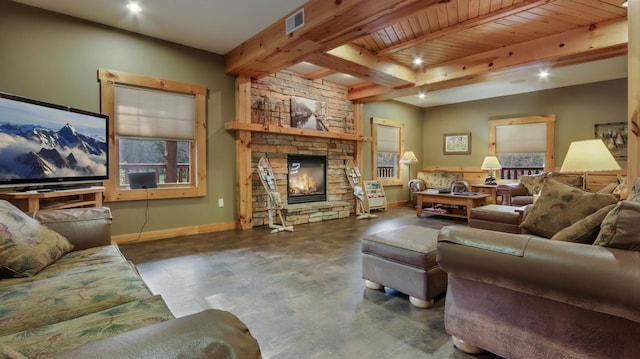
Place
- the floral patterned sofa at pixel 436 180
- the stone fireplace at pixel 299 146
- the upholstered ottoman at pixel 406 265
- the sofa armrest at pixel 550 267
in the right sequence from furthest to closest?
the floral patterned sofa at pixel 436 180 < the stone fireplace at pixel 299 146 < the upholstered ottoman at pixel 406 265 < the sofa armrest at pixel 550 267

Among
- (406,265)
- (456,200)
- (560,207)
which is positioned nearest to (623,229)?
(560,207)

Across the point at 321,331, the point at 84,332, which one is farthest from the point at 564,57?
the point at 84,332

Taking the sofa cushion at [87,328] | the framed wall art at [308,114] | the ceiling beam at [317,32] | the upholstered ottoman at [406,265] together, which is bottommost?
the upholstered ottoman at [406,265]

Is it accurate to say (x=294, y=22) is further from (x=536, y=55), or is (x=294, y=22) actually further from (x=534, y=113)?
(x=534, y=113)

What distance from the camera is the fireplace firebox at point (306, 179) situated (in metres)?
5.53

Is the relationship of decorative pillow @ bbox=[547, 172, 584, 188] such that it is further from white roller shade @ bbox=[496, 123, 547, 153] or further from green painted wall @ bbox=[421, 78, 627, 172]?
white roller shade @ bbox=[496, 123, 547, 153]

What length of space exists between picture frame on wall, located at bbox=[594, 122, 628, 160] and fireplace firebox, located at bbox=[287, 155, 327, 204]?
17.6 feet

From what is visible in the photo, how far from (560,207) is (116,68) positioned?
4.73 meters

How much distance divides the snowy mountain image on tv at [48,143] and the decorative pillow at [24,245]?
3.67ft

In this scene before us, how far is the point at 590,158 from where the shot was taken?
245 cm

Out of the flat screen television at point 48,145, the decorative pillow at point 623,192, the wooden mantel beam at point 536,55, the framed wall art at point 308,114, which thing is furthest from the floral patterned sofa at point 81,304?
the wooden mantel beam at point 536,55

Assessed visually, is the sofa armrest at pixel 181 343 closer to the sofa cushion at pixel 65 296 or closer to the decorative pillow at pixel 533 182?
the sofa cushion at pixel 65 296

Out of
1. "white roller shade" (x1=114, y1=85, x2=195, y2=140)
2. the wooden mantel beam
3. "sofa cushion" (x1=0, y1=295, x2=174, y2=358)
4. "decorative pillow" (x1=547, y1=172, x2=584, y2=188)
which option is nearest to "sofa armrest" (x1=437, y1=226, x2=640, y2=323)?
"sofa cushion" (x1=0, y1=295, x2=174, y2=358)

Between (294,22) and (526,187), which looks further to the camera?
(526,187)
